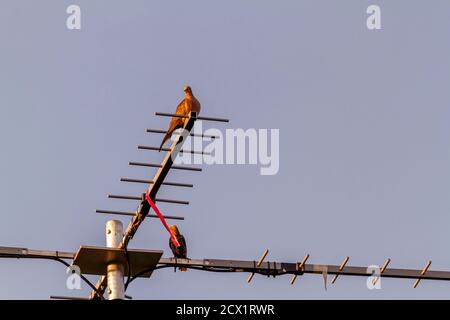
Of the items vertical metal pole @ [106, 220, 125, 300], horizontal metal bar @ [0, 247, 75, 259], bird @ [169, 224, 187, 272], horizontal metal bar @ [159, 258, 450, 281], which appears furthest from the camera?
bird @ [169, 224, 187, 272]

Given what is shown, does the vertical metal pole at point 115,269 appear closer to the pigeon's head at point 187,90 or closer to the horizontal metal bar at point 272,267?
the horizontal metal bar at point 272,267

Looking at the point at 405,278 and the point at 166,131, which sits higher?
the point at 166,131

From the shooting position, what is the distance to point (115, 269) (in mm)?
20000

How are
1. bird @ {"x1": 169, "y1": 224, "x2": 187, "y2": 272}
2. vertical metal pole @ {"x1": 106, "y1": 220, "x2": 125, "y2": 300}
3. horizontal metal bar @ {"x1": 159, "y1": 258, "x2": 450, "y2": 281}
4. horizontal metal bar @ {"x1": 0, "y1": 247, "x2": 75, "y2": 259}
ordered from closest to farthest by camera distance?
1. vertical metal pole @ {"x1": 106, "y1": 220, "x2": 125, "y2": 300}
2. horizontal metal bar @ {"x1": 0, "y1": 247, "x2": 75, "y2": 259}
3. horizontal metal bar @ {"x1": 159, "y1": 258, "x2": 450, "y2": 281}
4. bird @ {"x1": 169, "y1": 224, "x2": 187, "y2": 272}

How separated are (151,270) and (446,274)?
11.3 ft

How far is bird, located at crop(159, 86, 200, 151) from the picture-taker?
21.2m

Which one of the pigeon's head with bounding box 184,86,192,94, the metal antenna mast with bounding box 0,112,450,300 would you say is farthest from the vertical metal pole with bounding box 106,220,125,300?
the pigeon's head with bounding box 184,86,192,94

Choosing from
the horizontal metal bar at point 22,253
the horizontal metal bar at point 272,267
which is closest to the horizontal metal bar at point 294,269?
the horizontal metal bar at point 272,267

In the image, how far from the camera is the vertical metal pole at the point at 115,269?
19.7 m

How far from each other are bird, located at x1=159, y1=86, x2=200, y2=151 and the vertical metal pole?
134 cm

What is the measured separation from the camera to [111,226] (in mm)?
20281

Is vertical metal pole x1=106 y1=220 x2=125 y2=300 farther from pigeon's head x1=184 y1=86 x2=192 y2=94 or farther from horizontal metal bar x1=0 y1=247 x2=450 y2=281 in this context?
pigeon's head x1=184 y1=86 x2=192 y2=94
